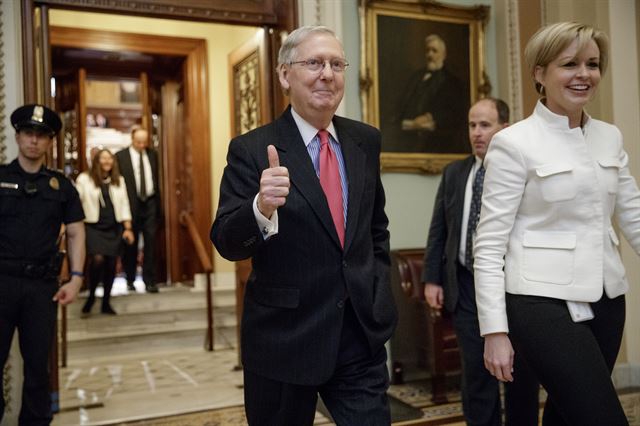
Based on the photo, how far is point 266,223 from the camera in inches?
66.9

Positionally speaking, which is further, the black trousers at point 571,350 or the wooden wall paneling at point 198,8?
the wooden wall paneling at point 198,8

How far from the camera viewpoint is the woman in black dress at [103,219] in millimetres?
7133

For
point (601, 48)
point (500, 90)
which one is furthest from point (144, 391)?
point (601, 48)

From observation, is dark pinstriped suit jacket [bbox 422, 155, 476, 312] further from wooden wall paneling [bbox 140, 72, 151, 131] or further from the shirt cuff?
wooden wall paneling [bbox 140, 72, 151, 131]

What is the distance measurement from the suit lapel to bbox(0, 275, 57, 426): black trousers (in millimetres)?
2291

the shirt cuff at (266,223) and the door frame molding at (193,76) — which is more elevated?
the door frame molding at (193,76)

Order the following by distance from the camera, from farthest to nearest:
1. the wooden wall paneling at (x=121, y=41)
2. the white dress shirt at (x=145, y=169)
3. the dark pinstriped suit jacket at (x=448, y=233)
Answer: the white dress shirt at (x=145, y=169), the wooden wall paneling at (x=121, y=41), the dark pinstriped suit jacket at (x=448, y=233)

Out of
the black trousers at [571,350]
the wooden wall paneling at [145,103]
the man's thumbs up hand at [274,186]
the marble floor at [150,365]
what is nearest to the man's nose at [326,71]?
the man's thumbs up hand at [274,186]

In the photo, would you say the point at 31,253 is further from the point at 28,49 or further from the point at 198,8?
the point at 198,8

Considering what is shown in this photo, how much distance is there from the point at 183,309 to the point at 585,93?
6.28 m

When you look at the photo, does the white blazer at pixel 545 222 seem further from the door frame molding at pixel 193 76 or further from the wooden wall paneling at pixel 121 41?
the wooden wall paneling at pixel 121 41

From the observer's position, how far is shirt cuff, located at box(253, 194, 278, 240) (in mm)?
1680

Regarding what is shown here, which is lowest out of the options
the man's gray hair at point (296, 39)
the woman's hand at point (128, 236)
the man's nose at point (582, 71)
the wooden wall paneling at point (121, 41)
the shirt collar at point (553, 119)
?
the woman's hand at point (128, 236)

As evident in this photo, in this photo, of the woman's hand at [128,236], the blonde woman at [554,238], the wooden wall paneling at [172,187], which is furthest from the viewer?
the wooden wall paneling at [172,187]
